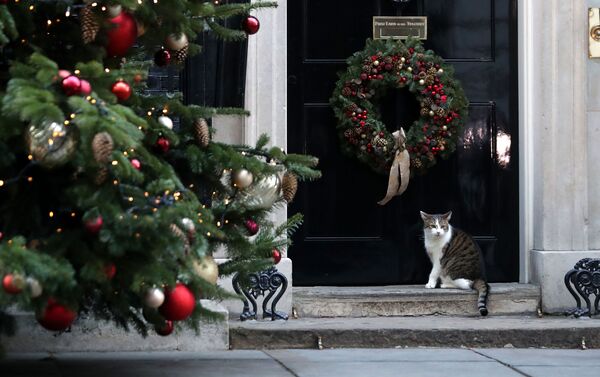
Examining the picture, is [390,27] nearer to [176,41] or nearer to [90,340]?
[90,340]

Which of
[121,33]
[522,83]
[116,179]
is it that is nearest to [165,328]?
[116,179]

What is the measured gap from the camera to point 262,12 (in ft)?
29.3

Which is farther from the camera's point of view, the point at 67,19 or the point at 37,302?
the point at 67,19

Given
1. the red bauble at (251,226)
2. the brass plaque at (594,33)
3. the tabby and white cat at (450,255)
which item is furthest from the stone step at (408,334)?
the brass plaque at (594,33)

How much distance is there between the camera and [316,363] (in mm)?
7375

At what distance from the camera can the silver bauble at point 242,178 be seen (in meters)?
6.16

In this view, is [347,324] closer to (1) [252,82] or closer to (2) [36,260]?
(1) [252,82]

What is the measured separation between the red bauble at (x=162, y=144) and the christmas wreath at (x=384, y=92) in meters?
3.29

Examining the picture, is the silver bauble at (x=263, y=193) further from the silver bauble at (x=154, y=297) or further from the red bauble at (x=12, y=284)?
the red bauble at (x=12, y=284)

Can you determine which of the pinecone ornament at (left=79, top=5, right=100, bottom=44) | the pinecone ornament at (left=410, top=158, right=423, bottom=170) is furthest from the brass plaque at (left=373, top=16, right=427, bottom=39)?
the pinecone ornament at (left=79, top=5, right=100, bottom=44)

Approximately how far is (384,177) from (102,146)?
183 inches

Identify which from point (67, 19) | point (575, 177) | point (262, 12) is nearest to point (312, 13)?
point (262, 12)

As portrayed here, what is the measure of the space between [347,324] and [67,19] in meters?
3.17

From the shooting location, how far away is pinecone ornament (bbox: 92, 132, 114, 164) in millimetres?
4977
